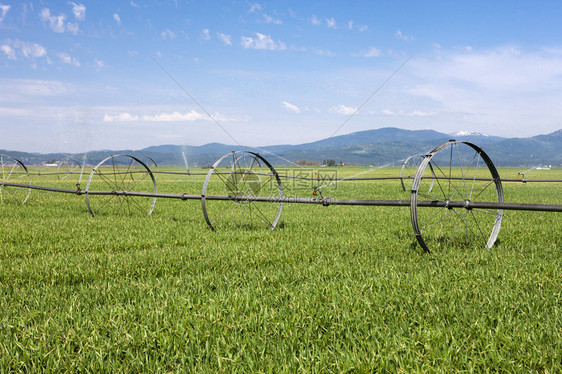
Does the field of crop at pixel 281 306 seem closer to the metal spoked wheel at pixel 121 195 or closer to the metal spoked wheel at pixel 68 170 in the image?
the metal spoked wheel at pixel 121 195

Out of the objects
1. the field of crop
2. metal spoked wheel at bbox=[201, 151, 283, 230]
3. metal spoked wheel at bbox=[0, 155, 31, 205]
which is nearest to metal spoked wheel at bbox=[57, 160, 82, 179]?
metal spoked wheel at bbox=[0, 155, 31, 205]

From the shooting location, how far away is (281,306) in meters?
3.48

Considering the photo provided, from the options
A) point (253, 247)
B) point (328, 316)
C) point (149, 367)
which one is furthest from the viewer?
point (253, 247)

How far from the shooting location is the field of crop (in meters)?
2.62

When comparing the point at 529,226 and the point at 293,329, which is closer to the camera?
the point at 293,329

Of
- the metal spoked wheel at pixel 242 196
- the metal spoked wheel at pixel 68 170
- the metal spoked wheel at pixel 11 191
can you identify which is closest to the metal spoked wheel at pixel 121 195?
A: the metal spoked wheel at pixel 242 196

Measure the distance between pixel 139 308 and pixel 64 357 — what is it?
79 cm

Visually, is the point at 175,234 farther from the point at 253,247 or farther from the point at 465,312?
the point at 465,312

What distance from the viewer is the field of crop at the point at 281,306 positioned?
262 centimetres

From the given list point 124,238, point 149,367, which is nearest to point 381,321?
point 149,367

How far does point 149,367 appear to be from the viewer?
8.37ft

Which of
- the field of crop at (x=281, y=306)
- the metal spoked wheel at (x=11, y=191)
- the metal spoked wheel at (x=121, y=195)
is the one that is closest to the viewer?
the field of crop at (x=281, y=306)

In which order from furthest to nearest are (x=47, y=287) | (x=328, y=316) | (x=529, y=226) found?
(x=529, y=226)
(x=47, y=287)
(x=328, y=316)

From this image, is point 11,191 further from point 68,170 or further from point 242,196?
point 68,170
